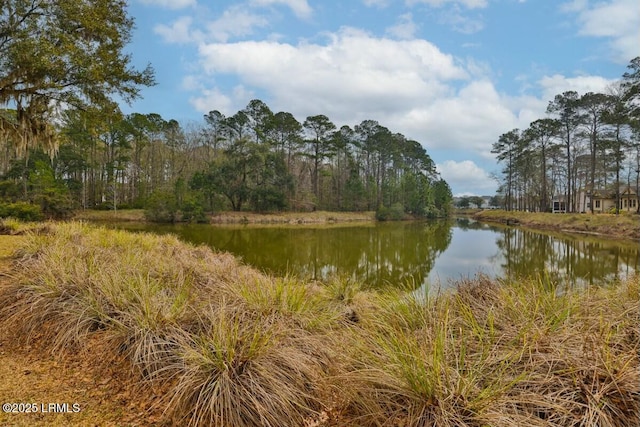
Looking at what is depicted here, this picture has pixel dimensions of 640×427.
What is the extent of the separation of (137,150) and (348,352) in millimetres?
38423

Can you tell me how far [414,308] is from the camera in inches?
126

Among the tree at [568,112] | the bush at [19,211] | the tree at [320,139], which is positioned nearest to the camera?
the bush at [19,211]

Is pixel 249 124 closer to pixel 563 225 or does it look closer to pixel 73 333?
pixel 563 225

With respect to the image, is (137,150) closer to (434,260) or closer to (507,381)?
(434,260)

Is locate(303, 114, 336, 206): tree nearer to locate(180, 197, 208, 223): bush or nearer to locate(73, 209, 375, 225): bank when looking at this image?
locate(73, 209, 375, 225): bank

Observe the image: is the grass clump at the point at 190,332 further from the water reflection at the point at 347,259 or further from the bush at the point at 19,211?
the bush at the point at 19,211

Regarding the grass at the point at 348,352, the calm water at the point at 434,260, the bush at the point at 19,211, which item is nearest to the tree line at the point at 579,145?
the calm water at the point at 434,260

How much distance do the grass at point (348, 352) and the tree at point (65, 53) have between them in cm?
509

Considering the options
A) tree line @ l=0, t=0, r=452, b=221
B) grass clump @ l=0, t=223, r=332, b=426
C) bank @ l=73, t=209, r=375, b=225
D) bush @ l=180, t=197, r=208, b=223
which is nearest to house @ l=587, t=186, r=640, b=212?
tree line @ l=0, t=0, r=452, b=221

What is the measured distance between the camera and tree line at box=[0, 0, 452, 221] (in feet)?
23.6

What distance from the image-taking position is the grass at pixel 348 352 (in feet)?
5.84

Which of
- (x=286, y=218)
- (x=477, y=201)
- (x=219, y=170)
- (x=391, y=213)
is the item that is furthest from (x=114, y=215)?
(x=477, y=201)

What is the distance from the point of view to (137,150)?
35094mm

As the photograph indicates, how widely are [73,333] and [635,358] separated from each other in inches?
163
